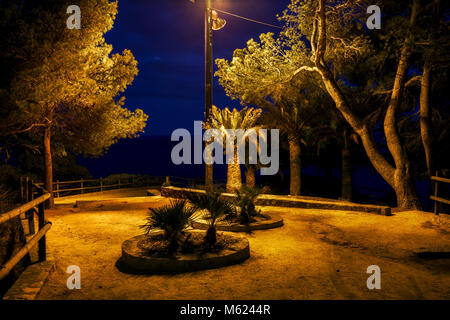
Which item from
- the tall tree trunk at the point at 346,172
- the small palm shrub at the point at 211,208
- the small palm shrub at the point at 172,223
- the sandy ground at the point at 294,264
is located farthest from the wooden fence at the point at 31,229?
the tall tree trunk at the point at 346,172

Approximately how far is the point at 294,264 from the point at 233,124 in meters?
11.0

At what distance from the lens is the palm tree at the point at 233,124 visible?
639 inches

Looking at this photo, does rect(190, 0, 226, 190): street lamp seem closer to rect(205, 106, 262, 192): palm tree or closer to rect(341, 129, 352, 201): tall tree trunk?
rect(205, 106, 262, 192): palm tree

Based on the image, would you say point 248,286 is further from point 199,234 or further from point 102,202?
point 102,202

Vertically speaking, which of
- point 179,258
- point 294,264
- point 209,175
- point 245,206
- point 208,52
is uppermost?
point 208,52

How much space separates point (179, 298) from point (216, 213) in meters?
2.19

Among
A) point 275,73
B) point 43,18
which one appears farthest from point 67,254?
point 275,73

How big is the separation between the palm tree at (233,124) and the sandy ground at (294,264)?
6531 millimetres

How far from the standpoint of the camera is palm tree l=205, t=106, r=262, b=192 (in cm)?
1623

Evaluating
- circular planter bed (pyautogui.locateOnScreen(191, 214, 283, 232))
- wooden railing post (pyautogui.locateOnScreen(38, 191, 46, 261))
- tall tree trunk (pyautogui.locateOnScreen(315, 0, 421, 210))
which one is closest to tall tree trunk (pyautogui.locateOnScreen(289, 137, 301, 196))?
tall tree trunk (pyautogui.locateOnScreen(315, 0, 421, 210))

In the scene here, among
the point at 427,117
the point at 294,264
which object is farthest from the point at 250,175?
the point at 294,264

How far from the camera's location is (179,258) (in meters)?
5.67

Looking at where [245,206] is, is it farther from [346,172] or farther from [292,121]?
[346,172]
